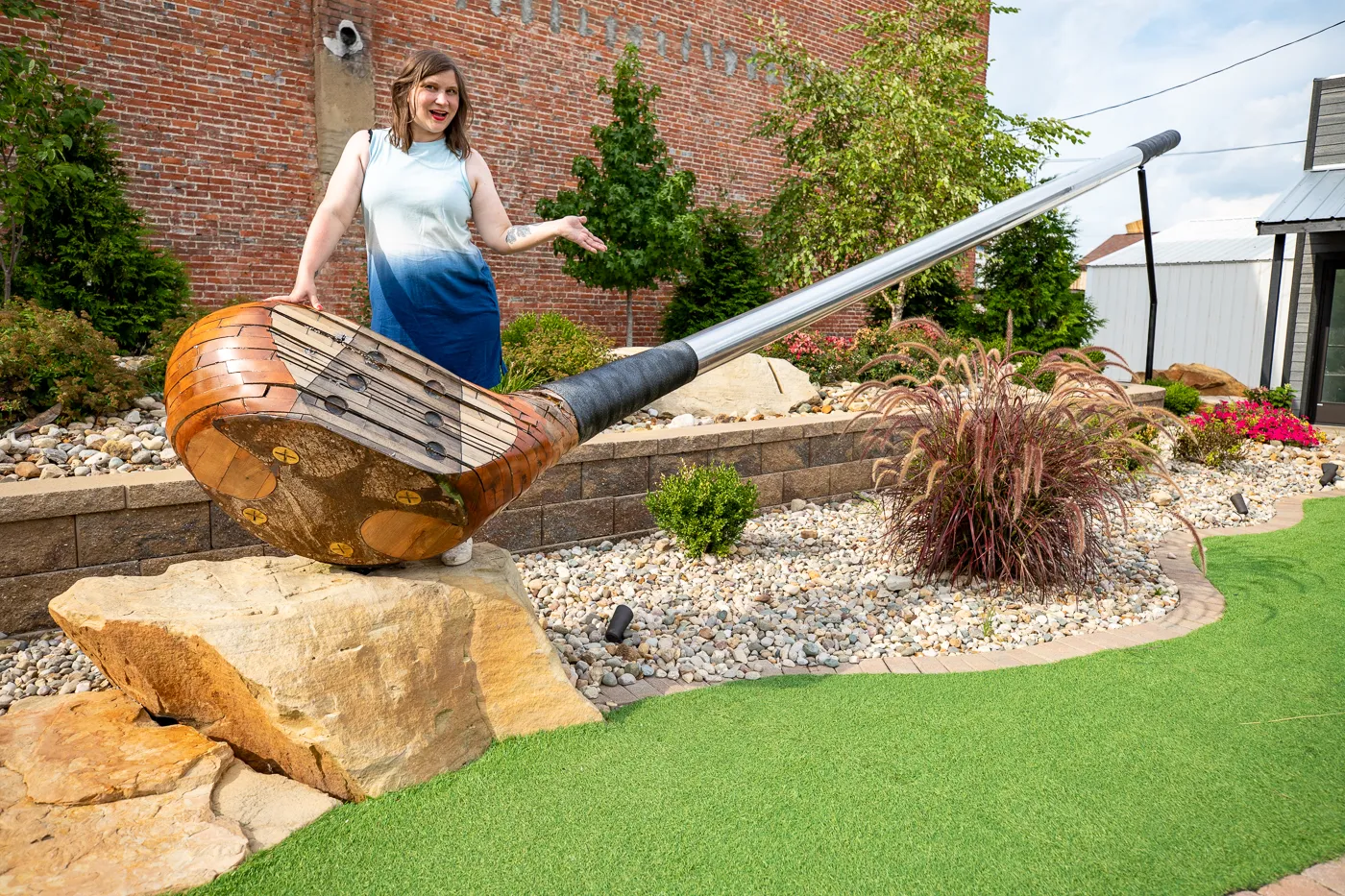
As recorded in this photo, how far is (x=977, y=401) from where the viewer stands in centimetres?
387

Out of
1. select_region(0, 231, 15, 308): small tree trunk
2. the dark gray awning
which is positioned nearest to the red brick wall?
select_region(0, 231, 15, 308): small tree trunk

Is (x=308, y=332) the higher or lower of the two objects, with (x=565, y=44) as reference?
lower

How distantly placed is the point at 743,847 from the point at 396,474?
1.16m

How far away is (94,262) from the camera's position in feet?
20.2

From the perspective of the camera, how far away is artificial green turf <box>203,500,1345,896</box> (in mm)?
1842

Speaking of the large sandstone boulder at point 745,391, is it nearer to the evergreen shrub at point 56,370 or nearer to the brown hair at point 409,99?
the evergreen shrub at point 56,370

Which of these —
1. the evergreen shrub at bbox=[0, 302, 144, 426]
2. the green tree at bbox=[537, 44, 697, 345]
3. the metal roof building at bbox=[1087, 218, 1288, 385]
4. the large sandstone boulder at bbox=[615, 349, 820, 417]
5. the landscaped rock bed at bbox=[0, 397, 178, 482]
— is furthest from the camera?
the metal roof building at bbox=[1087, 218, 1288, 385]

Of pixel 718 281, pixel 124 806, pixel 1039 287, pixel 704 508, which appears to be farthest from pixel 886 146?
pixel 124 806

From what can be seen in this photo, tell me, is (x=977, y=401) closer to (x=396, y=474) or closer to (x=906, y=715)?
(x=906, y=715)

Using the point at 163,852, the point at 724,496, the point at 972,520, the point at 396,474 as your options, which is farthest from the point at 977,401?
the point at 163,852

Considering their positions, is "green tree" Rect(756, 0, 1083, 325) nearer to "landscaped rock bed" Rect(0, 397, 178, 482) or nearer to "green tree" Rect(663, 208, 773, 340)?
"green tree" Rect(663, 208, 773, 340)

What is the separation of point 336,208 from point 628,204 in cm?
719

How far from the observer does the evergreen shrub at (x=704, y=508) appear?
4395 mm

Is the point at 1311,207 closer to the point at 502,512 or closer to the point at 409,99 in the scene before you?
the point at 502,512
